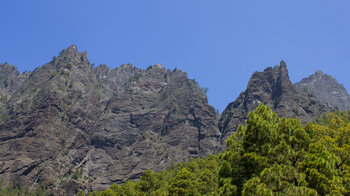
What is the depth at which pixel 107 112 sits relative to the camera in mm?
194750

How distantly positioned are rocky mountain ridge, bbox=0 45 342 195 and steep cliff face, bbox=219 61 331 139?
0.43 metres

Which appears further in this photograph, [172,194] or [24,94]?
[24,94]

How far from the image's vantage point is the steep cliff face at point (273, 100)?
509 feet

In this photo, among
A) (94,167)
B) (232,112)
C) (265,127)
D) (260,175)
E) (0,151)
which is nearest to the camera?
(260,175)

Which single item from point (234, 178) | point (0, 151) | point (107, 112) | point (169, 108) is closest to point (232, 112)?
point (169, 108)

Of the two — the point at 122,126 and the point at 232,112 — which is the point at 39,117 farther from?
the point at 232,112

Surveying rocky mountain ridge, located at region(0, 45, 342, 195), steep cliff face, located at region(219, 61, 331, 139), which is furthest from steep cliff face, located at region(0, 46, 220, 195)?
steep cliff face, located at region(219, 61, 331, 139)

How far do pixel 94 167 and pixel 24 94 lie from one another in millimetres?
79287

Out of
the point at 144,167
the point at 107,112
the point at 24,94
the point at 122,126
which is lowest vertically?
the point at 144,167

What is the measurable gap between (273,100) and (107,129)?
102 meters

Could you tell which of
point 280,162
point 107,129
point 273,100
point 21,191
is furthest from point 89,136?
point 280,162

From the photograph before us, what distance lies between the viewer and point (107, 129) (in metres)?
178

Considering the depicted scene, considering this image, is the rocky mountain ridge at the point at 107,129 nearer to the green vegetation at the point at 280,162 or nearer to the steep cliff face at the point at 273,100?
the steep cliff face at the point at 273,100

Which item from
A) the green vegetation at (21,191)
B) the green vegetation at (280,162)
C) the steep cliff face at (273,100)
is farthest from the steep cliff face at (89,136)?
the green vegetation at (280,162)
